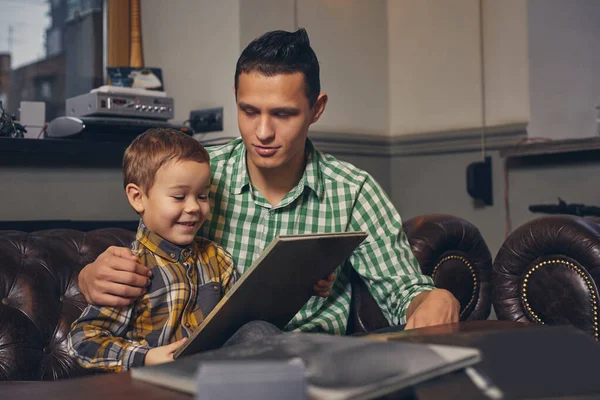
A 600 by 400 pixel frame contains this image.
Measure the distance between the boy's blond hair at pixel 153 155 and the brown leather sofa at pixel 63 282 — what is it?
0.36 meters

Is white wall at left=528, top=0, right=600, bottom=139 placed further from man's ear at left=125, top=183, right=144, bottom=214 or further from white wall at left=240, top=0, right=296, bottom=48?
man's ear at left=125, top=183, right=144, bottom=214

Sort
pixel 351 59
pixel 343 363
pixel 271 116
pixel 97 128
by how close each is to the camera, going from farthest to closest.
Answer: pixel 351 59, pixel 97 128, pixel 271 116, pixel 343 363

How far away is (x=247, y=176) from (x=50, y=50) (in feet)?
5.44

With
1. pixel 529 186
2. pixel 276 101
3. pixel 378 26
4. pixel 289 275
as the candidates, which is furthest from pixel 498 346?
pixel 378 26

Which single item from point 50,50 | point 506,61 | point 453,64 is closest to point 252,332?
point 50,50

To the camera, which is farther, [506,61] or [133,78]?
[506,61]

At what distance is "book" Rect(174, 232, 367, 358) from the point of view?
1.13m

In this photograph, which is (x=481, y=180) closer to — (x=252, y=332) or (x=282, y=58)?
(x=282, y=58)

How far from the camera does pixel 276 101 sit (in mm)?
1721

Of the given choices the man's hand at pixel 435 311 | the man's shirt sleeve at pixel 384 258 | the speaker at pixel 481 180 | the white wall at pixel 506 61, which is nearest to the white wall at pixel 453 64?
the white wall at pixel 506 61

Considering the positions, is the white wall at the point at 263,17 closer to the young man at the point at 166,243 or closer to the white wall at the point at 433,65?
the white wall at the point at 433,65

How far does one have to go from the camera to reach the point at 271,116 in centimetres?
172

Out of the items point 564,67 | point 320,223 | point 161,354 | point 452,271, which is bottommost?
point 161,354

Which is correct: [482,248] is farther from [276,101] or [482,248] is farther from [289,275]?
[289,275]
